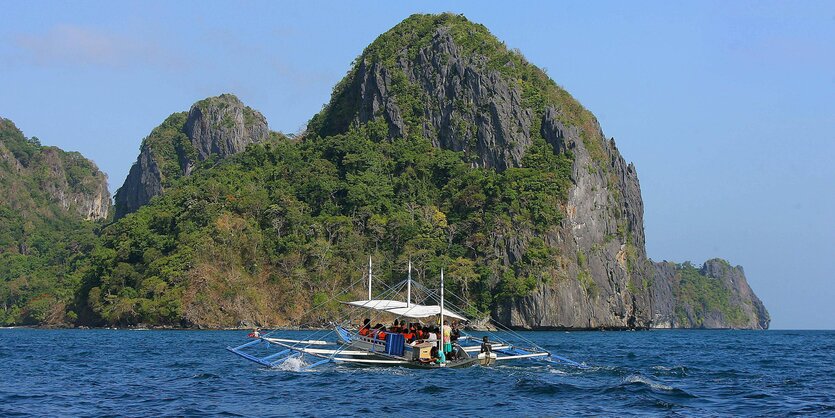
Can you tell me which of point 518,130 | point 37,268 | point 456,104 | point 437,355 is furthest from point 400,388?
point 37,268

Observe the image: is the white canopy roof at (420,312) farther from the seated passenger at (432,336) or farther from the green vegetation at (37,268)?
the green vegetation at (37,268)

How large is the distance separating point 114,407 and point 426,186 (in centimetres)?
10805

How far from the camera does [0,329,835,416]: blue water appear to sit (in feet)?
111

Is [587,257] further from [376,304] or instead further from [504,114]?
[376,304]

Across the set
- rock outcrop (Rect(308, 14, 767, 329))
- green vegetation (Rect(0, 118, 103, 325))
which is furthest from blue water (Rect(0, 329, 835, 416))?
green vegetation (Rect(0, 118, 103, 325))

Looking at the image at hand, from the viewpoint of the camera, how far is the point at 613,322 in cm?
12938

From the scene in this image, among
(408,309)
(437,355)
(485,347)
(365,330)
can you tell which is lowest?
(437,355)

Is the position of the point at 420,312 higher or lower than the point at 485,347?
higher

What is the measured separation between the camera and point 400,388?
3959cm

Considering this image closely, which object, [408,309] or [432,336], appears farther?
[408,309]

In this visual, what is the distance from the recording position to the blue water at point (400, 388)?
33.7 m

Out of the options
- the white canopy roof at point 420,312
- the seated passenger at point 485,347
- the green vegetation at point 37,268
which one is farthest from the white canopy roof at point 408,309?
the green vegetation at point 37,268

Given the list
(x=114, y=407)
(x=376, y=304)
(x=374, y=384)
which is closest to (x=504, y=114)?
(x=376, y=304)

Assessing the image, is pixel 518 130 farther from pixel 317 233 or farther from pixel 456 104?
pixel 317 233
